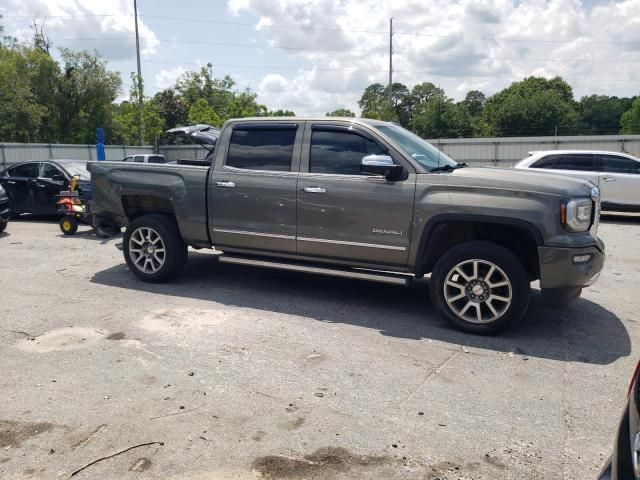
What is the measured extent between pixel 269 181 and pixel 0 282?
13.1ft

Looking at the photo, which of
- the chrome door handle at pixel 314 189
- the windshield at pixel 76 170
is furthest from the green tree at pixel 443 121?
the chrome door handle at pixel 314 189

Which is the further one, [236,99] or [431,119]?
[431,119]

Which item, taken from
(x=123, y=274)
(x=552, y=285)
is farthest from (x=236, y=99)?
(x=552, y=285)

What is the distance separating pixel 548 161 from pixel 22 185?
12815 mm

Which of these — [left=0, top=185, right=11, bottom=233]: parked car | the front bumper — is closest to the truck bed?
the front bumper

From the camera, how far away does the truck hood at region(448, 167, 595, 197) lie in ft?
16.2

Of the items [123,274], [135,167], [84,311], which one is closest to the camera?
[84,311]

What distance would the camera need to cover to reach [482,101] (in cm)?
8850

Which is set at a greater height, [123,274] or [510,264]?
[510,264]

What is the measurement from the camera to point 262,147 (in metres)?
6.34

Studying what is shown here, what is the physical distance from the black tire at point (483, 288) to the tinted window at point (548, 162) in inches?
364

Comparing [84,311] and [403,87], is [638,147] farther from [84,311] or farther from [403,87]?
[403,87]

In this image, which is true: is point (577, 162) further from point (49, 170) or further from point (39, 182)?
point (39, 182)

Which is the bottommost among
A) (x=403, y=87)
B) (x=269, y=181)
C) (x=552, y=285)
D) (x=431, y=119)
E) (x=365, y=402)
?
(x=365, y=402)
